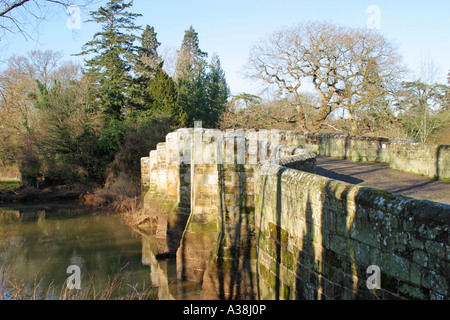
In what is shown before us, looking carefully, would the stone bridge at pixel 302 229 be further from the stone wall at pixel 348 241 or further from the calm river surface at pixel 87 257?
the calm river surface at pixel 87 257

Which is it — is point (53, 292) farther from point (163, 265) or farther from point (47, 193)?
point (47, 193)

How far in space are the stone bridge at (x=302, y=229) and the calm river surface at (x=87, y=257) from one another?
1.50 meters

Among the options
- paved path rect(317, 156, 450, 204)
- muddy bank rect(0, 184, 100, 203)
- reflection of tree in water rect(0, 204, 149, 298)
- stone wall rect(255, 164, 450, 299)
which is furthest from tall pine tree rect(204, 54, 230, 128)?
stone wall rect(255, 164, 450, 299)

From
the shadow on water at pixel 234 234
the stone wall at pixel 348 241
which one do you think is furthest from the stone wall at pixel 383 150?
the stone wall at pixel 348 241

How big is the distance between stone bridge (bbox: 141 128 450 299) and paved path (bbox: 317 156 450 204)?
2.09 ft

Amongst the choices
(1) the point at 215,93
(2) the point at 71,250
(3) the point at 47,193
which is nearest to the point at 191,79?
(1) the point at 215,93

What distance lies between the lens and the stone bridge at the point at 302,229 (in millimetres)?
2791

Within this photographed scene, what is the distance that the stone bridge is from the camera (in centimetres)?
279

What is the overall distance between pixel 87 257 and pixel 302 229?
1146 cm

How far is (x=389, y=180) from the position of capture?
972 cm

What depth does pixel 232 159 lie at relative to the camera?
8086mm

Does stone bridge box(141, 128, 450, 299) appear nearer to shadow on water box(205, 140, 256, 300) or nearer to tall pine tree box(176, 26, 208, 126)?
shadow on water box(205, 140, 256, 300)

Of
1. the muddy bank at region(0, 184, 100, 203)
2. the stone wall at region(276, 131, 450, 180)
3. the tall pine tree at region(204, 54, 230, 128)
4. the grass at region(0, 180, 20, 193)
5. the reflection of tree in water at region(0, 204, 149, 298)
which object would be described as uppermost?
the tall pine tree at region(204, 54, 230, 128)

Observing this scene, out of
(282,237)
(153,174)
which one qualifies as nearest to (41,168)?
(153,174)
